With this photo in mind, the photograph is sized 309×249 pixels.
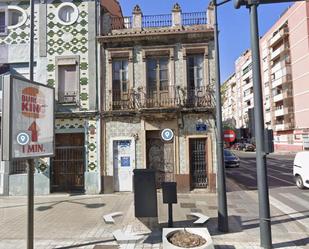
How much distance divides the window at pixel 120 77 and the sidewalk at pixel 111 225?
462 centimetres

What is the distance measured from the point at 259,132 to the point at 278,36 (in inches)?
1808

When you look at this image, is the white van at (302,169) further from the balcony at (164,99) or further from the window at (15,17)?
the window at (15,17)

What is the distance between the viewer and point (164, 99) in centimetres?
1268

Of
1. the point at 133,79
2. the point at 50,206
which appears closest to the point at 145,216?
the point at 50,206

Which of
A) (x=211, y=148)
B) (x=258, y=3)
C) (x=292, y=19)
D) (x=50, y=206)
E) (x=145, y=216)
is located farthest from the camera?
(x=292, y=19)

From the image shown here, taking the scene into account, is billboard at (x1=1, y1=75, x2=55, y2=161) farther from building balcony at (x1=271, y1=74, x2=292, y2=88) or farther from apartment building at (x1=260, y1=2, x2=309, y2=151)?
building balcony at (x1=271, y1=74, x2=292, y2=88)

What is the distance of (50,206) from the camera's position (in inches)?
410

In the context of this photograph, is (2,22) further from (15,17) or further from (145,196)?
(145,196)

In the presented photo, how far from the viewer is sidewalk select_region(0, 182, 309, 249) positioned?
659cm

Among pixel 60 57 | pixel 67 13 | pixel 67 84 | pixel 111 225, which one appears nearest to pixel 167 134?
pixel 67 84

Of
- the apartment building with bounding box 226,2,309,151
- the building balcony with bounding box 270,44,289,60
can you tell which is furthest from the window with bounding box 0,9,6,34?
the building balcony with bounding box 270,44,289,60

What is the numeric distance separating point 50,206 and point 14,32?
8054mm

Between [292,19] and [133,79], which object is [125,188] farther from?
[292,19]

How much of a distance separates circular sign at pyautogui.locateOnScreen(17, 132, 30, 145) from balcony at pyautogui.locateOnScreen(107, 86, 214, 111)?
7.04 meters
